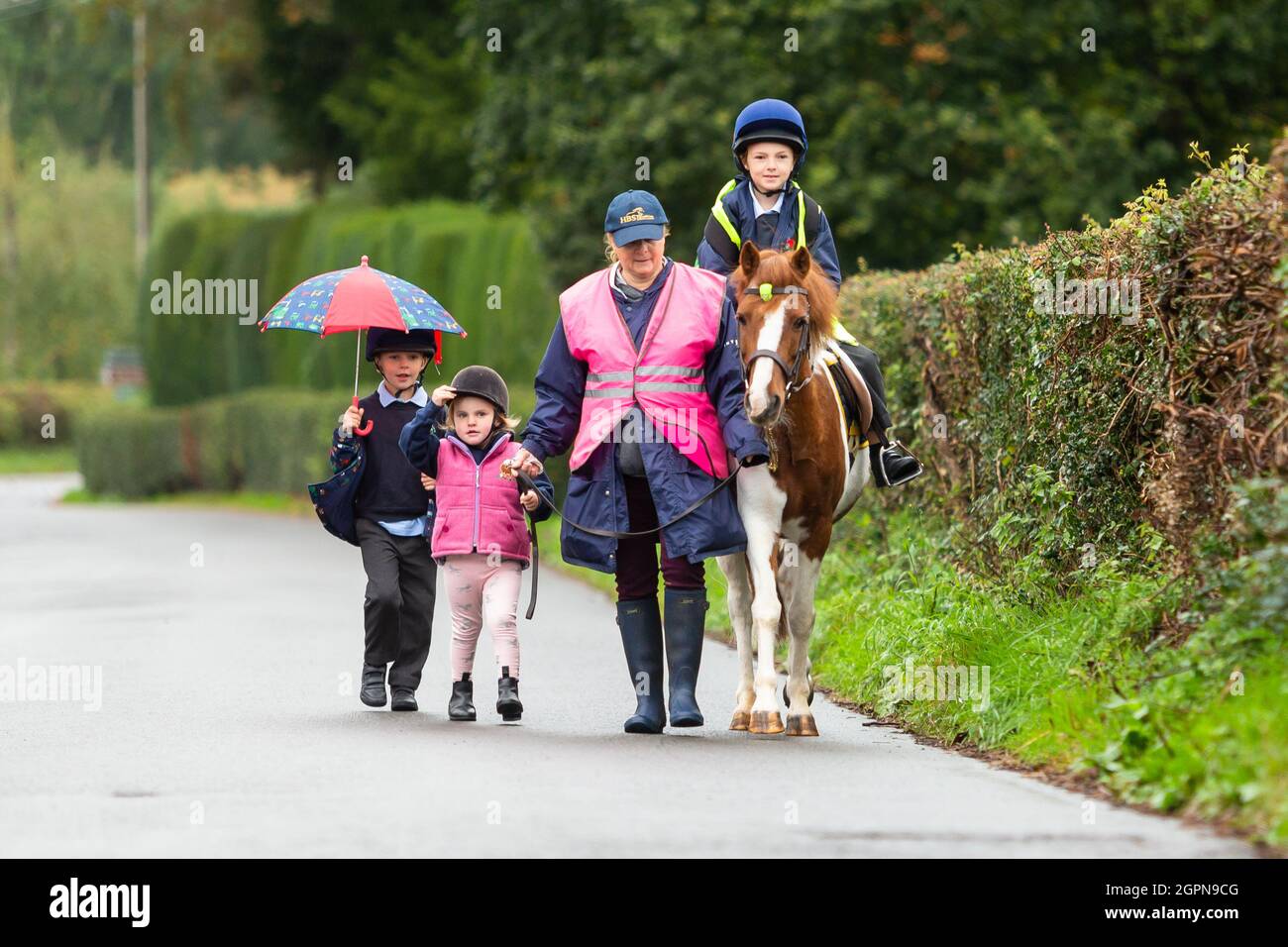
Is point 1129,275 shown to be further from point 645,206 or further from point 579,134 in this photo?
point 579,134

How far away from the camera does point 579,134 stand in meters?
29.7

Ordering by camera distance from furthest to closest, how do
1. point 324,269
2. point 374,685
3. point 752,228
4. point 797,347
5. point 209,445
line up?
point 209,445 < point 324,269 < point 374,685 < point 752,228 < point 797,347

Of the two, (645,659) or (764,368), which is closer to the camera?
(764,368)

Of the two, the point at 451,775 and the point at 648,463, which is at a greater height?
the point at 648,463

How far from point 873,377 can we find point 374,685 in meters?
2.86

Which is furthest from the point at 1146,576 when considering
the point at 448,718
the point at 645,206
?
the point at 448,718

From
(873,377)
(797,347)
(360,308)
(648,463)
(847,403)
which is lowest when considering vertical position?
(648,463)

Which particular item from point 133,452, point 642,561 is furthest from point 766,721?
point 133,452

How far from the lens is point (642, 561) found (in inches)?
377

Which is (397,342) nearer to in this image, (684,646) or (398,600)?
(398,600)

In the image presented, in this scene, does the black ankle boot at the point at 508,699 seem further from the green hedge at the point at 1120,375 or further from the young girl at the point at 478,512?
the green hedge at the point at 1120,375

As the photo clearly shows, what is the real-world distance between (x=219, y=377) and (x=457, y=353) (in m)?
9.14

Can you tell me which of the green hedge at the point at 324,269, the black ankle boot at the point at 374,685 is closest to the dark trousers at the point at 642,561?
the black ankle boot at the point at 374,685

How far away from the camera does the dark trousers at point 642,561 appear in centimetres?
953
